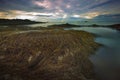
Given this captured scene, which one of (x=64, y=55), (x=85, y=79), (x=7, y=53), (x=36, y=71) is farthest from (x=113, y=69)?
(x=7, y=53)

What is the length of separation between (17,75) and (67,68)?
12.7ft

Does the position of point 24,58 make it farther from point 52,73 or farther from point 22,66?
point 52,73

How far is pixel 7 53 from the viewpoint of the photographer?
13406 millimetres

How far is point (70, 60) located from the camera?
1177 centimetres

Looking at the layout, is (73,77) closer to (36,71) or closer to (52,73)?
(52,73)

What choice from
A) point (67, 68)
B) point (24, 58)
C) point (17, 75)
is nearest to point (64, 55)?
point (67, 68)

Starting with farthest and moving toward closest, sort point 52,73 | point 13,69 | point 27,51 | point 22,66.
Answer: point 27,51, point 22,66, point 13,69, point 52,73

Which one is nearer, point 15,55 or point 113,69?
point 113,69

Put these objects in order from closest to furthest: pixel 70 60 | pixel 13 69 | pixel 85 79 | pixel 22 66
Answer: pixel 85 79
pixel 13 69
pixel 22 66
pixel 70 60

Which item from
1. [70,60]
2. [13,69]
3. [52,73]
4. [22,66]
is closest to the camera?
[52,73]

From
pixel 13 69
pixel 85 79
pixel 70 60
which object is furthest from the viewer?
pixel 70 60

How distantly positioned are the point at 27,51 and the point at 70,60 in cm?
530

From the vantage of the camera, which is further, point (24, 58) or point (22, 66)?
point (24, 58)

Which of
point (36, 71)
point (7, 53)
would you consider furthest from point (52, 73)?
point (7, 53)
